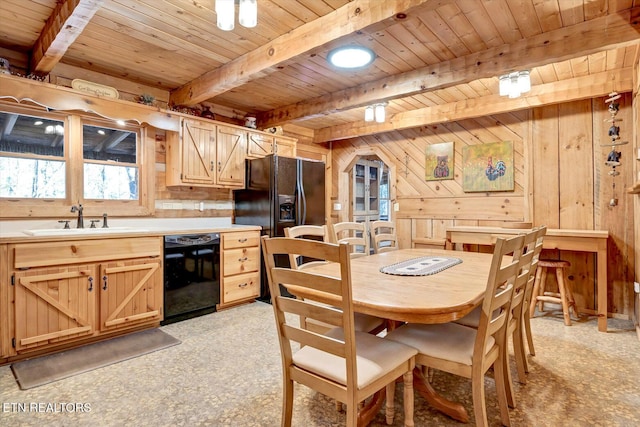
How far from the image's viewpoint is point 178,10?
226 centimetres

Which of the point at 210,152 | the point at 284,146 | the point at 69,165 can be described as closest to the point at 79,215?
the point at 69,165

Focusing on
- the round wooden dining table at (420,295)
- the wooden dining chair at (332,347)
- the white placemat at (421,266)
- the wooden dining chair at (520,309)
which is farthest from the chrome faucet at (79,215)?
the wooden dining chair at (520,309)

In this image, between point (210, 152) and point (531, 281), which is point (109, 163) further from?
point (531, 281)

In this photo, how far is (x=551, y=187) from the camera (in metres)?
3.78

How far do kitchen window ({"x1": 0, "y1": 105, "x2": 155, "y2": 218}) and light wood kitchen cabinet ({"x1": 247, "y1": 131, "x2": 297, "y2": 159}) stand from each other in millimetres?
1146

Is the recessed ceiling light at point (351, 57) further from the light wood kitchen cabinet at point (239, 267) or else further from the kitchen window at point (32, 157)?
the kitchen window at point (32, 157)

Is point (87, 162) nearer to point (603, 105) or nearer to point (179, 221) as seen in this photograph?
point (179, 221)

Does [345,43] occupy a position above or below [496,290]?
above

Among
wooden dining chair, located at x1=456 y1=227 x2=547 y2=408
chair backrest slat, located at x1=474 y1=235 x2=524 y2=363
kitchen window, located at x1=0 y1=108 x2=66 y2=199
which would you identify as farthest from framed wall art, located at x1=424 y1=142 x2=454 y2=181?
kitchen window, located at x1=0 y1=108 x2=66 y2=199

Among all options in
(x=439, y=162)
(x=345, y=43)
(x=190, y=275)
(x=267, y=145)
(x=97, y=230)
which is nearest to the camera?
(x=345, y=43)

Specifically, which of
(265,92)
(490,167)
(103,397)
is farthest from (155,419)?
(490,167)

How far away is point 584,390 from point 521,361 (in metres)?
0.37

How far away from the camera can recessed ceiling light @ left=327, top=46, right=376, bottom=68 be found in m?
2.76

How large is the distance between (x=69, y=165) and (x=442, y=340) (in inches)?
135
